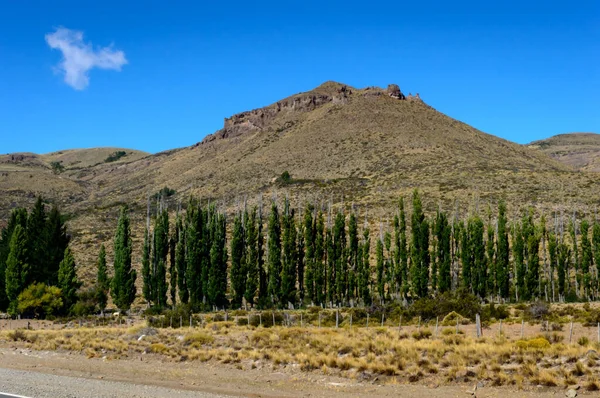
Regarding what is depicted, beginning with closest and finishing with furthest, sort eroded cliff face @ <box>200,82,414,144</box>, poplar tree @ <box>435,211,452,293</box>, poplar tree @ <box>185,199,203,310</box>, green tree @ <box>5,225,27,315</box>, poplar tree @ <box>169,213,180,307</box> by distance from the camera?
green tree @ <box>5,225,27,315</box> → poplar tree @ <box>435,211,452,293</box> → poplar tree @ <box>185,199,203,310</box> → poplar tree @ <box>169,213,180,307</box> → eroded cliff face @ <box>200,82,414,144</box>

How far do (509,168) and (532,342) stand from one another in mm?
87433

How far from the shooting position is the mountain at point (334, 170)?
3317 inches

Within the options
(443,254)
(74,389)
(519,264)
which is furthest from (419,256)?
(74,389)

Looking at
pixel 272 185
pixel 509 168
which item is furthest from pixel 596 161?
pixel 272 185

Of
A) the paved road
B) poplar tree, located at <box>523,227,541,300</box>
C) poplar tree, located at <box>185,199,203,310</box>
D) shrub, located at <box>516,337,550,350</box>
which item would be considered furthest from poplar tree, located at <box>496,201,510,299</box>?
the paved road

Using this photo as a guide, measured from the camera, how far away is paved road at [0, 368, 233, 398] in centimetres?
1451

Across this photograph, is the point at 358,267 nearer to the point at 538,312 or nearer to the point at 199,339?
the point at 538,312

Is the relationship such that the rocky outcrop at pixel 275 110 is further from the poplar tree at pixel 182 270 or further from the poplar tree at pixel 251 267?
the poplar tree at pixel 182 270

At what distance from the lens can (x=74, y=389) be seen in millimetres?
15516

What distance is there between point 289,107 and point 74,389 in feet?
506

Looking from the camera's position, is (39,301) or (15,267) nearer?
(39,301)

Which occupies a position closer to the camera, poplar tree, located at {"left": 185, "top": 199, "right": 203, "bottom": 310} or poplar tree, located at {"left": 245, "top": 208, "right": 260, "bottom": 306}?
poplar tree, located at {"left": 245, "top": 208, "right": 260, "bottom": 306}

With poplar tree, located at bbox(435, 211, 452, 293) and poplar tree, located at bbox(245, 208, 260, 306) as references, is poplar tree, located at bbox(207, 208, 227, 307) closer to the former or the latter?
poplar tree, located at bbox(245, 208, 260, 306)

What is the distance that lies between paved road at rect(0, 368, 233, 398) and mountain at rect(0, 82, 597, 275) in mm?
53672
